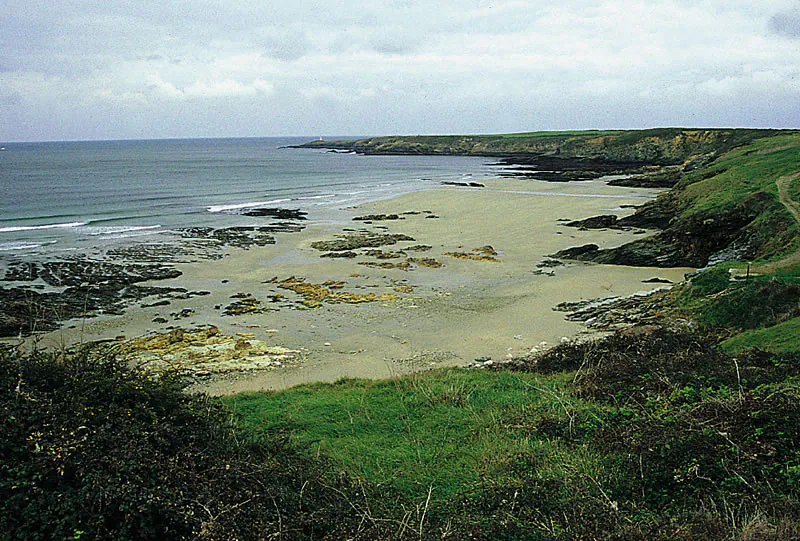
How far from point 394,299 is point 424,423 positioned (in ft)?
36.7

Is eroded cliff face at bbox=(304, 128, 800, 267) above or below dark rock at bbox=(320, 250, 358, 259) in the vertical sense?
above

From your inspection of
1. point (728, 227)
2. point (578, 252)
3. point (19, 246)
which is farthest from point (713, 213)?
point (19, 246)

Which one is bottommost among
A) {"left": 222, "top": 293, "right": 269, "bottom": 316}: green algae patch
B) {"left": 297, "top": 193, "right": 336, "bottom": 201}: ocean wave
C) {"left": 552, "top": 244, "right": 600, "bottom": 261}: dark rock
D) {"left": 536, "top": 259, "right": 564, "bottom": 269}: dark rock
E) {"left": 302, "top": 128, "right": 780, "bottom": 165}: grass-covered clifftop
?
{"left": 222, "top": 293, "right": 269, "bottom": 316}: green algae patch

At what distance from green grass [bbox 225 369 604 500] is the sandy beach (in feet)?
8.60

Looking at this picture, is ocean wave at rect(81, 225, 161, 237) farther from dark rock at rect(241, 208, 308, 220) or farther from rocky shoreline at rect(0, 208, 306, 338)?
dark rock at rect(241, 208, 308, 220)

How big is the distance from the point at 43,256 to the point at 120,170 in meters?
62.3

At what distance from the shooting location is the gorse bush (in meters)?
4.93

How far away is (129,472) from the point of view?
17.2 feet

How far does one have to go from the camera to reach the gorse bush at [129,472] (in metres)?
4.93

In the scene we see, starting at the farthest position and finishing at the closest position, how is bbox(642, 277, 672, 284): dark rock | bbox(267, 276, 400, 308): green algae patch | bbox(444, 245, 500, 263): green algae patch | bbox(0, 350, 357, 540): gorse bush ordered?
1. bbox(444, 245, 500, 263): green algae patch
2. bbox(642, 277, 672, 284): dark rock
3. bbox(267, 276, 400, 308): green algae patch
4. bbox(0, 350, 357, 540): gorse bush

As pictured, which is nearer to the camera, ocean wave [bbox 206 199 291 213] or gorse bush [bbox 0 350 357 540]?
gorse bush [bbox 0 350 357 540]

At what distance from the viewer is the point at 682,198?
32.9 metres

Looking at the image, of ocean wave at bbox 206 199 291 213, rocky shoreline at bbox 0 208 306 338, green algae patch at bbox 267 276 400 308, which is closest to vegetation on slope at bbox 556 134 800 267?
green algae patch at bbox 267 276 400 308

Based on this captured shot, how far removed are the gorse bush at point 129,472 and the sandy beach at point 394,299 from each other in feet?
9.43
